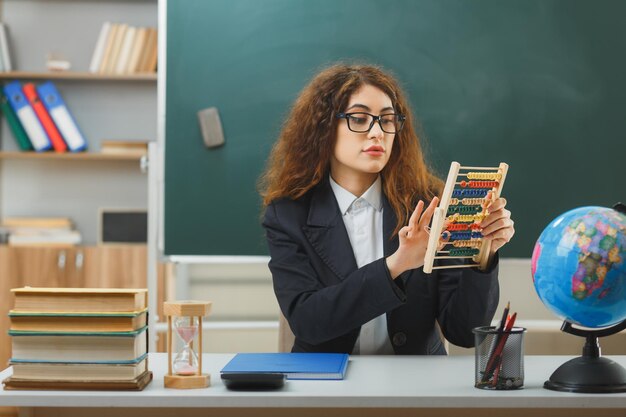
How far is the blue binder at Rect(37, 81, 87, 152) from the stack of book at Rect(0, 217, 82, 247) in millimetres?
439

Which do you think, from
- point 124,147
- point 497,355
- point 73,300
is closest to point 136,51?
point 124,147

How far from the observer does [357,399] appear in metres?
1.52

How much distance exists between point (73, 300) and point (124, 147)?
3301 millimetres

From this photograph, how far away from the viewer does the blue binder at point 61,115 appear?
190 inches

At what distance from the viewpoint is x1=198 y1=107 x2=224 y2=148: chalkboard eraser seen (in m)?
3.81

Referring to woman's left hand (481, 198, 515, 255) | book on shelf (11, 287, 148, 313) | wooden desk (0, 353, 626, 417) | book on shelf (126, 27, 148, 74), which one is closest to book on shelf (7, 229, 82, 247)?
book on shelf (126, 27, 148, 74)

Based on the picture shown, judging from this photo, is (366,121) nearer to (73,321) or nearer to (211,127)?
(73,321)

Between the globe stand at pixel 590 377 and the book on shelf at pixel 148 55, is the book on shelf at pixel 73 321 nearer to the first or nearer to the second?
the globe stand at pixel 590 377

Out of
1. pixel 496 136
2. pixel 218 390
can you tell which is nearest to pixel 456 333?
pixel 218 390

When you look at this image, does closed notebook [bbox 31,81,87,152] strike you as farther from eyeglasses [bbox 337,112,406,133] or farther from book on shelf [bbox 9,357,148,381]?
book on shelf [bbox 9,357,148,381]

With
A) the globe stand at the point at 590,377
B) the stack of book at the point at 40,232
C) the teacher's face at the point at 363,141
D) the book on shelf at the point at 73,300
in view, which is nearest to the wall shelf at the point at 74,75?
the stack of book at the point at 40,232

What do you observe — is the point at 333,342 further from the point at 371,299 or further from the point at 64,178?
the point at 64,178

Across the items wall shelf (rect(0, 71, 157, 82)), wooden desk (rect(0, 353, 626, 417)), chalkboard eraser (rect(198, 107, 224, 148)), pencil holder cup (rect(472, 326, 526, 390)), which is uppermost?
wall shelf (rect(0, 71, 157, 82))

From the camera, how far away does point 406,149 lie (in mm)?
2535
